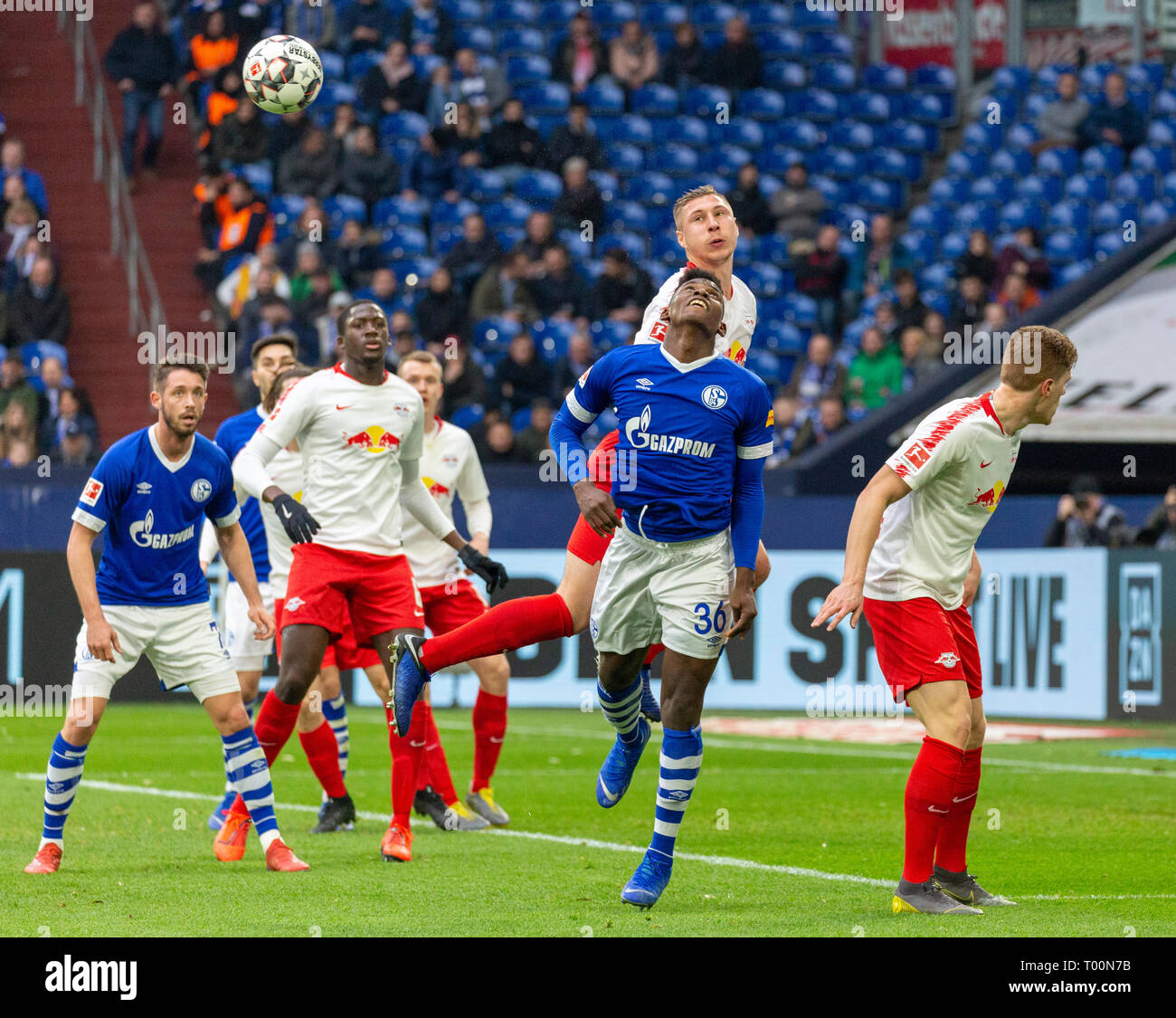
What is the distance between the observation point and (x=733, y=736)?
13711 millimetres

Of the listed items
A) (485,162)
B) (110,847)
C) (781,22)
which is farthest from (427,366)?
(781,22)

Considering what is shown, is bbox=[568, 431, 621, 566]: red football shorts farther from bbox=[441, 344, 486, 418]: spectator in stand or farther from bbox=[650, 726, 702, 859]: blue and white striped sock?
bbox=[441, 344, 486, 418]: spectator in stand

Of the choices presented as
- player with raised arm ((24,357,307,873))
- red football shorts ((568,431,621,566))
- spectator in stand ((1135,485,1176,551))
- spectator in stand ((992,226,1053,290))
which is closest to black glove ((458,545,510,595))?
red football shorts ((568,431,621,566))

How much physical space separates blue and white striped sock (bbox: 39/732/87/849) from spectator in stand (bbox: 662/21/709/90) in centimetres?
1672

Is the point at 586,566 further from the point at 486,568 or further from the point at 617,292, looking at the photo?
the point at 617,292

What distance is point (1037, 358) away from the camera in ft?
20.1

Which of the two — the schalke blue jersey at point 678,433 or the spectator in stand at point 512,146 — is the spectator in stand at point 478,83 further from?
the schalke blue jersey at point 678,433

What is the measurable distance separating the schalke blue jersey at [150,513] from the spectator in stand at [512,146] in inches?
535

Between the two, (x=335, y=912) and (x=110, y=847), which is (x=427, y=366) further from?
(x=335, y=912)

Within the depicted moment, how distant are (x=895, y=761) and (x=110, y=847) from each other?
6041mm

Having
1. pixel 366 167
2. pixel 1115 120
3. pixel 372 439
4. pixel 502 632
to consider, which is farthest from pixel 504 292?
pixel 502 632

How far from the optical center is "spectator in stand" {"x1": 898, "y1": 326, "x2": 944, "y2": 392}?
57.4 feet

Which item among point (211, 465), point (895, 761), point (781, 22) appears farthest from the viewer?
point (781, 22)

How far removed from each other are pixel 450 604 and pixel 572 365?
27.1 ft
